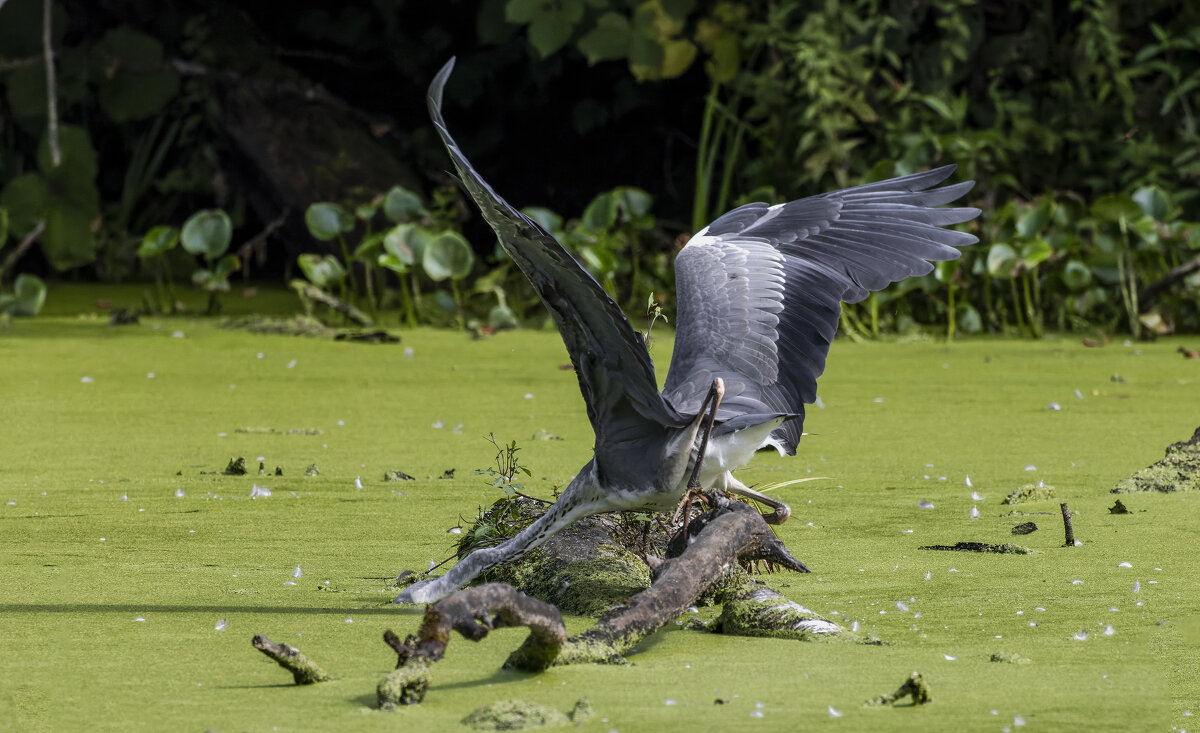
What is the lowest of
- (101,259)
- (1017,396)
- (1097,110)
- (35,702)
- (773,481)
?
(35,702)

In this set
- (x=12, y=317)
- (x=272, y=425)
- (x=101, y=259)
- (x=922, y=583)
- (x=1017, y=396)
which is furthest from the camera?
(x=101, y=259)

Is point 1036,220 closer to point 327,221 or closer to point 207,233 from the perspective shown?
→ point 327,221

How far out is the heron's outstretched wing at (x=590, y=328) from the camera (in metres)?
1.96

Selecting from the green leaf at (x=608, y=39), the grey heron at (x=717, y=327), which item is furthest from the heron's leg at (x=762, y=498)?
the green leaf at (x=608, y=39)

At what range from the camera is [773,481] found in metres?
3.58

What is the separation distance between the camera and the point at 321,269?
705 cm

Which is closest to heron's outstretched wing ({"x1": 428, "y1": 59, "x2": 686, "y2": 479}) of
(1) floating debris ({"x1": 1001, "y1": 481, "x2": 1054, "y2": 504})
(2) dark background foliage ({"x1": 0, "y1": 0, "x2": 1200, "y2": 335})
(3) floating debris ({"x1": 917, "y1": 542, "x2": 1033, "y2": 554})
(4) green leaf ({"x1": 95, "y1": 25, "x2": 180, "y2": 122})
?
(3) floating debris ({"x1": 917, "y1": 542, "x2": 1033, "y2": 554})

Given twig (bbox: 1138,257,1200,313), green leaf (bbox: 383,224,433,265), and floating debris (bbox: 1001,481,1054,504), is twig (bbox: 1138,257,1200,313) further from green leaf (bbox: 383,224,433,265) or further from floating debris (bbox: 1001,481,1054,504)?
floating debris (bbox: 1001,481,1054,504)

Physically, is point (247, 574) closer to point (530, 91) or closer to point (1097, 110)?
point (1097, 110)

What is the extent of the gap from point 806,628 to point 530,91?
23.7 ft

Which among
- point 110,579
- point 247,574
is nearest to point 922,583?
point 247,574

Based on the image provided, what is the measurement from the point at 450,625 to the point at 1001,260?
5217 mm

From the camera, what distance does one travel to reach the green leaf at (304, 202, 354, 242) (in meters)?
7.15

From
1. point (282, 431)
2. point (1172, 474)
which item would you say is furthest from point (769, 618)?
point (282, 431)
